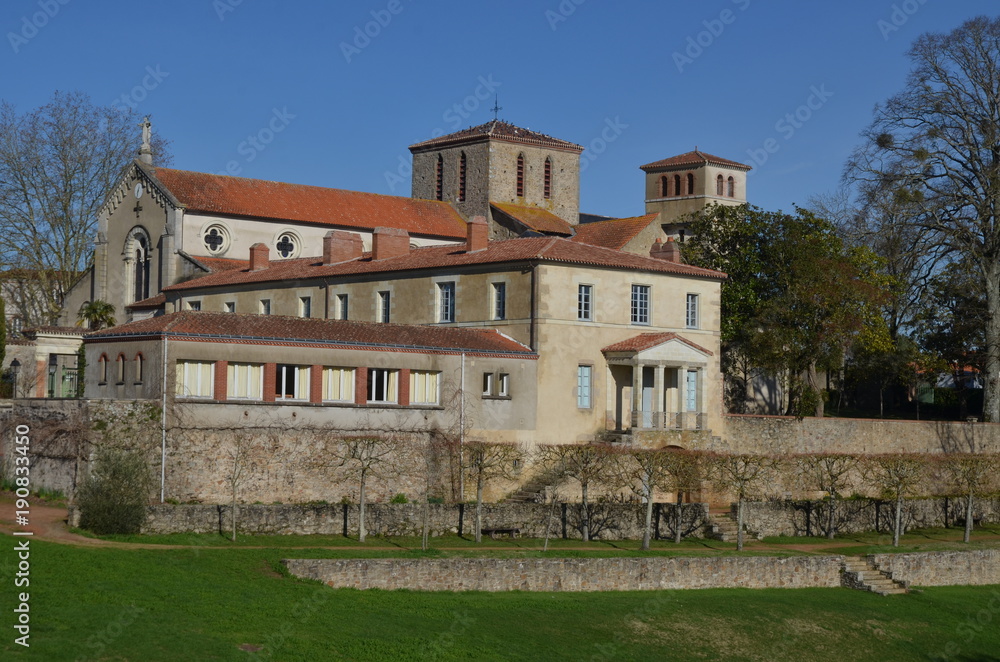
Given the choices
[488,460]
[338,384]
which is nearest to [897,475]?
[488,460]

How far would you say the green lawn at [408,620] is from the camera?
24.8 m

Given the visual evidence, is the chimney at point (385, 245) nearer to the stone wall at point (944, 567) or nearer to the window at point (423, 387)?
the window at point (423, 387)

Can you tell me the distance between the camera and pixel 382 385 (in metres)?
42.6

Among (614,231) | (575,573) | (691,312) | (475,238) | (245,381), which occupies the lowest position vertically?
(575,573)

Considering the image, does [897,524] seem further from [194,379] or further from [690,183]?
[690,183]

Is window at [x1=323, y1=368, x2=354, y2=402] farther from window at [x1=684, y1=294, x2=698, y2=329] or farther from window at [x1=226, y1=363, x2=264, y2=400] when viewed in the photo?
window at [x1=684, y1=294, x2=698, y2=329]

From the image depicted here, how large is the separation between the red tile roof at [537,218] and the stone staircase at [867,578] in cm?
3591

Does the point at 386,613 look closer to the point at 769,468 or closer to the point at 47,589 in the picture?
the point at 47,589

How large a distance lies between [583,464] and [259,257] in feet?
→ 77.6

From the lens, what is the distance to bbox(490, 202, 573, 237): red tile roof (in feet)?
244

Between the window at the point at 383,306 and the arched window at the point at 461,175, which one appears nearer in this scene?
the window at the point at 383,306

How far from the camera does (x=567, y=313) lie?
4719 cm

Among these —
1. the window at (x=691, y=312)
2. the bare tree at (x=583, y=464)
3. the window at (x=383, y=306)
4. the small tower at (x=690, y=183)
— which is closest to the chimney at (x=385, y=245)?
the window at (x=383, y=306)

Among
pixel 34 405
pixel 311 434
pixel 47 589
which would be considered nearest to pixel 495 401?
pixel 311 434
